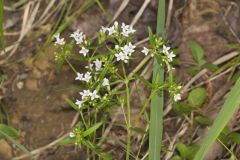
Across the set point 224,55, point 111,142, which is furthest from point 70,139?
point 224,55

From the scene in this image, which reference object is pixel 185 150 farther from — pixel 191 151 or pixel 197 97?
pixel 197 97

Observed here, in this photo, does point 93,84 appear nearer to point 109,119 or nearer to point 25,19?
point 109,119

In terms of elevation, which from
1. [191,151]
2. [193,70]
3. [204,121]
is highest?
[193,70]

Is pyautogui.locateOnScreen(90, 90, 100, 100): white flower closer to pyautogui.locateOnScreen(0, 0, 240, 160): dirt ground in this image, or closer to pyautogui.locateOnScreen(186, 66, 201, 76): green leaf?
pyautogui.locateOnScreen(0, 0, 240, 160): dirt ground

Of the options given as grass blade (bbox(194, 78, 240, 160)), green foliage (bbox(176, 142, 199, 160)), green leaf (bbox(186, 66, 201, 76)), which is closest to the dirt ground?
green leaf (bbox(186, 66, 201, 76))

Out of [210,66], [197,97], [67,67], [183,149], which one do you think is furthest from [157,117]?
[67,67]

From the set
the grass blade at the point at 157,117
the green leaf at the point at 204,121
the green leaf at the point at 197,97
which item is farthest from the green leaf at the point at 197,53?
the grass blade at the point at 157,117
